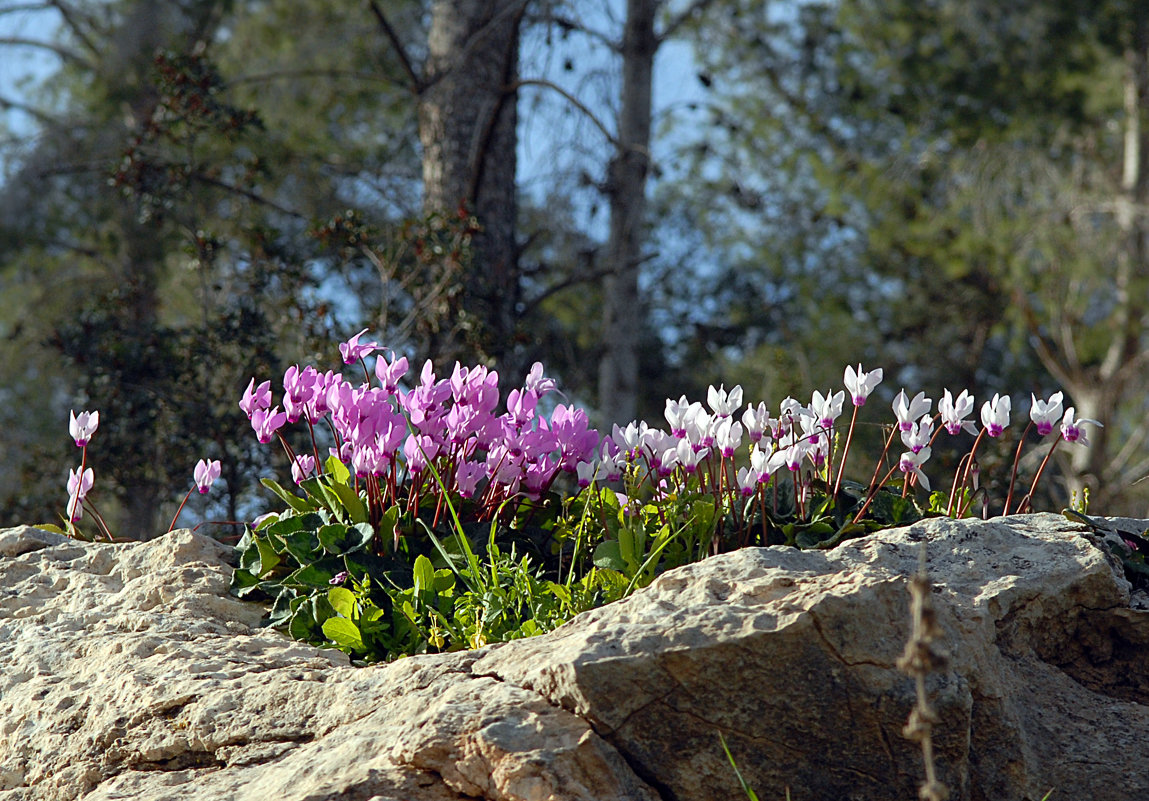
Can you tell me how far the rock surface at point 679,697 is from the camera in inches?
86.2

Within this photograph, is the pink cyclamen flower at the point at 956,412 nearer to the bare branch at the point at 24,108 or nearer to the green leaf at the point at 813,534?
the green leaf at the point at 813,534

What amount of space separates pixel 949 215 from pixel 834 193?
157cm

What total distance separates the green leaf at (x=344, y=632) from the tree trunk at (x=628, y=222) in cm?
669

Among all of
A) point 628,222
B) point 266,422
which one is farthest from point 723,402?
point 628,222

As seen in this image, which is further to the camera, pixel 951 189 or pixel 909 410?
pixel 951 189

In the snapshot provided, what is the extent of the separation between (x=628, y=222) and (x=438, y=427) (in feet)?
20.9

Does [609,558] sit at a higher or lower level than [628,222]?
lower

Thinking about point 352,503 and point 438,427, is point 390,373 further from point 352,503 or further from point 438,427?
point 352,503

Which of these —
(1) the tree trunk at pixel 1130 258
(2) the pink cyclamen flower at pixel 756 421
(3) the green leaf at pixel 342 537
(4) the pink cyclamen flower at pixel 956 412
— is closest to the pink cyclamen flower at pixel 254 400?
(3) the green leaf at pixel 342 537

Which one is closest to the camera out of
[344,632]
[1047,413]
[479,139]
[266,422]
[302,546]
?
[344,632]

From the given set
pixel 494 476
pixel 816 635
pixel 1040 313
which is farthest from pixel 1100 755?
pixel 1040 313

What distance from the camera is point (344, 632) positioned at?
9.48 ft

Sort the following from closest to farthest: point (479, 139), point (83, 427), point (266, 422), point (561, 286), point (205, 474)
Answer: point (266, 422) < point (83, 427) < point (205, 474) < point (479, 139) < point (561, 286)

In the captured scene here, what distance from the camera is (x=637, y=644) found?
2.22 metres
